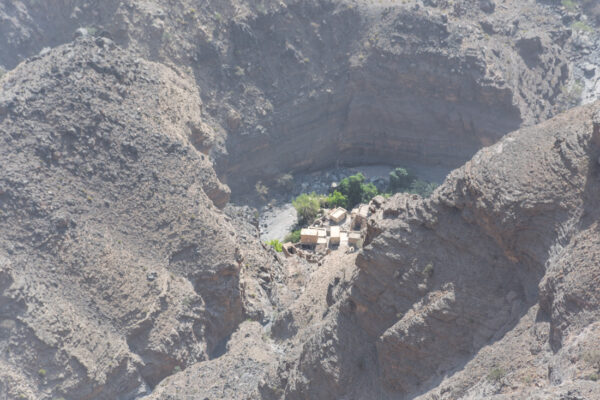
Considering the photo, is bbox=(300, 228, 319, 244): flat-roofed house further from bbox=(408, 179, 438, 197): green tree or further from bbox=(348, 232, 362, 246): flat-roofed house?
bbox=(408, 179, 438, 197): green tree

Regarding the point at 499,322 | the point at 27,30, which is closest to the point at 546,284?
the point at 499,322

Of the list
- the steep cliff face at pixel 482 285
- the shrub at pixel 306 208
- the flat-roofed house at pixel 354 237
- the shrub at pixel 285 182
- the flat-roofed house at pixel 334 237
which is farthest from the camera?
the shrub at pixel 285 182

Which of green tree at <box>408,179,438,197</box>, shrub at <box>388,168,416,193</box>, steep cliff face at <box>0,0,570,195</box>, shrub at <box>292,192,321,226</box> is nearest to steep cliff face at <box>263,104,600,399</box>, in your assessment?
shrub at <box>292,192,321,226</box>

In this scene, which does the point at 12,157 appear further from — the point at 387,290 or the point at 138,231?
the point at 387,290

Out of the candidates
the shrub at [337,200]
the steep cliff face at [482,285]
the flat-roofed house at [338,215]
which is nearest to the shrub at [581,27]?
the shrub at [337,200]

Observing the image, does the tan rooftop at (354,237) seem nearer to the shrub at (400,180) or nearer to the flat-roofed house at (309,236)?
the flat-roofed house at (309,236)

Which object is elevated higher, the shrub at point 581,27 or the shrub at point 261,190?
the shrub at point 581,27
